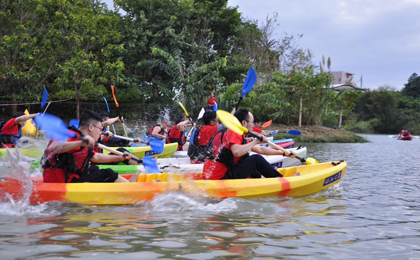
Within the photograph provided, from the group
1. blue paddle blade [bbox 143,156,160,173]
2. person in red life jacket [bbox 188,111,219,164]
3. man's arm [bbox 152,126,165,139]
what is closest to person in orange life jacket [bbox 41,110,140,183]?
blue paddle blade [bbox 143,156,160,173]

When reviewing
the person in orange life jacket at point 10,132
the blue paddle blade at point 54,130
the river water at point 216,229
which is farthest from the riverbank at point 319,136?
the blue paddle blade at point 54,130

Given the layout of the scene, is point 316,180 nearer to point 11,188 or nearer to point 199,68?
point 11,188

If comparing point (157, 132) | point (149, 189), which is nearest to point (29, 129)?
point (157, 132)

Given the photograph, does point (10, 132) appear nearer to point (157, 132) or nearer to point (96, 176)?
point (157, 132)

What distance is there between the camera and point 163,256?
8.99 feet

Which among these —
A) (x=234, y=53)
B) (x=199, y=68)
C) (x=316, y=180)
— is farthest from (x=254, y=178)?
(x=234, y=53)

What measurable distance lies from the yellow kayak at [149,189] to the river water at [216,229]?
0.27 ft

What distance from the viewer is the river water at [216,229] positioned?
9.42 feet

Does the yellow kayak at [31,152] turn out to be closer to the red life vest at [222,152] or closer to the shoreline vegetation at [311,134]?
the red life vest at [222,152]

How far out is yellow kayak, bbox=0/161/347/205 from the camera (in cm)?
429

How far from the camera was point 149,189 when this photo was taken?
14.9 ft

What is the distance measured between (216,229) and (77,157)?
181cm

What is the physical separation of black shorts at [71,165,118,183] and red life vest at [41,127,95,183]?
0.05 metres

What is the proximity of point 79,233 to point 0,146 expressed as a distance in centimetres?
615
